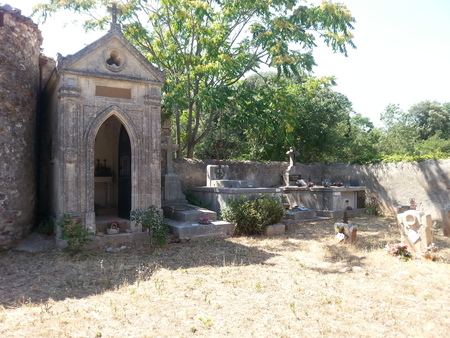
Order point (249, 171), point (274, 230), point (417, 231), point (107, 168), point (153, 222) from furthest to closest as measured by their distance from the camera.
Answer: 1. point (249, 171)
2. point (107, 168)
3. point (274, 230)
4. point (153, 222)
5. point (417, 231)

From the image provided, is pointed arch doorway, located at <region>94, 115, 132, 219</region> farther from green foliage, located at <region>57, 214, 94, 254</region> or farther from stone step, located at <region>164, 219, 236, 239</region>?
green foliage, located at <region>57, 214, 94, 254</region>

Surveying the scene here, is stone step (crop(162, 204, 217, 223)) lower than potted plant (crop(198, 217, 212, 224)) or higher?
higher

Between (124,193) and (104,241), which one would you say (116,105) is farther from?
(104,241)

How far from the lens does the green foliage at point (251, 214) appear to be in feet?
29.7

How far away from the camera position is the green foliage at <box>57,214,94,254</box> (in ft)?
22.6

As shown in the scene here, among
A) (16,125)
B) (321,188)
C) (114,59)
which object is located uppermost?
(114,59)

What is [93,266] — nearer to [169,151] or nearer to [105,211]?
[105,211]

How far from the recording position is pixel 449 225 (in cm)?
911

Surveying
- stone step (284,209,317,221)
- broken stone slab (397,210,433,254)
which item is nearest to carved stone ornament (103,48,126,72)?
stone step (284,209,317,221)

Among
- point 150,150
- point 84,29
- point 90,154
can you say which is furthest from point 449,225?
point 84,29

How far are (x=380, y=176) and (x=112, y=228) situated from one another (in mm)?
10452

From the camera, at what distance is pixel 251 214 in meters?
9.01

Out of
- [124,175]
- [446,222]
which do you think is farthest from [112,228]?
[446,222]

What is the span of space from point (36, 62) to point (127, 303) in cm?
680
